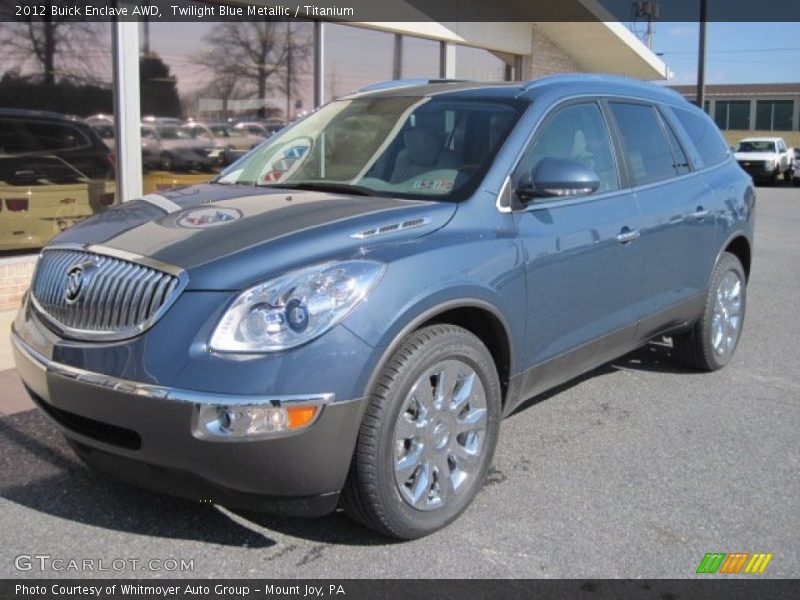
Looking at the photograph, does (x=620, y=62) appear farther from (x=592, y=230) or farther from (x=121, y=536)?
(x=121, y=536)

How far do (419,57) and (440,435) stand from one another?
10.1m

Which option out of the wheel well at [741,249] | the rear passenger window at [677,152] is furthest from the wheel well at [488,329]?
the wheel well at [741,249]

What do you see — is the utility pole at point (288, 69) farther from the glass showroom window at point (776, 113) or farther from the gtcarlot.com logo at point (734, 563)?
the glass showroom window at point (776, 113)

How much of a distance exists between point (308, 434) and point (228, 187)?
187cm

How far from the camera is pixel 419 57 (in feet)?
41.5

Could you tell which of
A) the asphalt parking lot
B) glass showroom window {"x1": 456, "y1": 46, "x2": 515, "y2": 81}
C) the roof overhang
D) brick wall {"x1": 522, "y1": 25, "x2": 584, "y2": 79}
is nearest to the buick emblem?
the asphalt parking lot

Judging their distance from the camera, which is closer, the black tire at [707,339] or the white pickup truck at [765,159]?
the black tire at [707,339]

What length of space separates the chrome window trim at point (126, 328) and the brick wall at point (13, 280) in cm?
417

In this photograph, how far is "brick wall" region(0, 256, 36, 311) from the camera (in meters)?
7.35

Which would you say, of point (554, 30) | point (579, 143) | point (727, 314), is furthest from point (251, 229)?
point (554, 30)

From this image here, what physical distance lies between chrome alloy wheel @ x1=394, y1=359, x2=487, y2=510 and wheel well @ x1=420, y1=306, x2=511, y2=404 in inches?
8.6

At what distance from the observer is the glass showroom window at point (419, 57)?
12383mm

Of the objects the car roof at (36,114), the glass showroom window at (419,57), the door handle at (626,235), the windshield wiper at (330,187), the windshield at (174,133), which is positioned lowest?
the door handle at (626,235)
